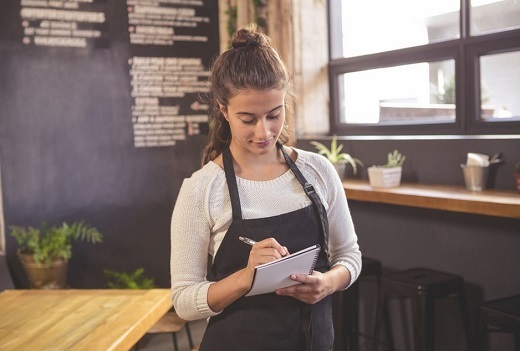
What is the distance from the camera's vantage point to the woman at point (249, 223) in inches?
57.7

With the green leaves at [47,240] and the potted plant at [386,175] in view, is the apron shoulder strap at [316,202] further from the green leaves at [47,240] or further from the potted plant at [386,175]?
the green leaves at [47,240]

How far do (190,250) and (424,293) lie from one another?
1646 mm

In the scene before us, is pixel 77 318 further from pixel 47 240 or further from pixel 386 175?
pixel 47 240

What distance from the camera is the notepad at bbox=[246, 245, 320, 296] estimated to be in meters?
1.30

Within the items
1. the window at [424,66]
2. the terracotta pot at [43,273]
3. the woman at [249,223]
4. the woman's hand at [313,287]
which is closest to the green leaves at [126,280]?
the terracotta pot at [43,273]

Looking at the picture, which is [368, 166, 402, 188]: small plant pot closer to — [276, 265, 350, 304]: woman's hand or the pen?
[276, 265, 350, 304]: woman's hand

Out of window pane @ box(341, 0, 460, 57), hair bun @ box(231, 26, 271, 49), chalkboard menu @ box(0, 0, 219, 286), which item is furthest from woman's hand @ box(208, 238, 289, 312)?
chalkboard menu @ box(0, 0, 219, 286)

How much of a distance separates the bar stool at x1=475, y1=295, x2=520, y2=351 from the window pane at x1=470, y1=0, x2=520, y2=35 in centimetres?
150

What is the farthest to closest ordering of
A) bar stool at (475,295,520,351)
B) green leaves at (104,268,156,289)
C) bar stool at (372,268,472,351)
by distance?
green leaves at (104,268,156,289) → bar stool at (372,268,472,351) → bar stool at (475,295,520,351)

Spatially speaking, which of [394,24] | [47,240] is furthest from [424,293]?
[47,240]

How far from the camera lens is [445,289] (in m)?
2.86

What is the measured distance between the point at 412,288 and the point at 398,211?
30.4 inches

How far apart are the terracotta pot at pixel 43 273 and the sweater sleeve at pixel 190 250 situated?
2.81m

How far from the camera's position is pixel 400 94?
3.91 meters
